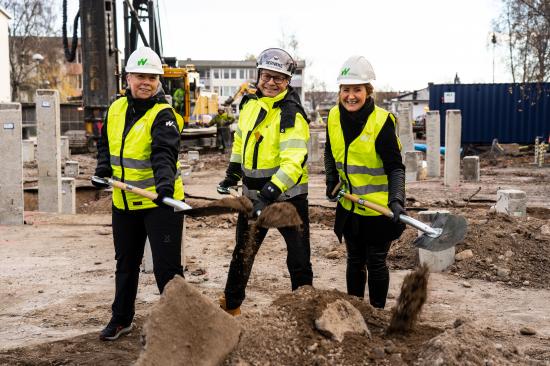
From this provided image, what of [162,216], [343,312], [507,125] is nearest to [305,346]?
[343,312]

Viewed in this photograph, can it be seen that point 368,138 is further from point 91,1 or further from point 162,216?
point 91,1

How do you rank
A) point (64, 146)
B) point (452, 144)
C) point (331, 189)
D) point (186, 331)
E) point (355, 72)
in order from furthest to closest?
point (64, 146) → point (452, 144) → point (331, 189) → point (355, 72) → point (186, 331)

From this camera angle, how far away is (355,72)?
4770 millimetres

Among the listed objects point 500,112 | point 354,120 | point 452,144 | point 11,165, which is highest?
point 500,112

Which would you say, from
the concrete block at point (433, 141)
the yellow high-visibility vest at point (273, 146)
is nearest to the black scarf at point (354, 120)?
the yellow high-visibility vest at point (273, 146)

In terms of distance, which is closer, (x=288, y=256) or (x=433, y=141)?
(x=288, y=256)

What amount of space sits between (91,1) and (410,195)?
9.23 m

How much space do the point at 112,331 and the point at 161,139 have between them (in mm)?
1382

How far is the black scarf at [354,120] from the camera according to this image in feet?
15.7

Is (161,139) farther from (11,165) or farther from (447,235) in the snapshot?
(11,165)

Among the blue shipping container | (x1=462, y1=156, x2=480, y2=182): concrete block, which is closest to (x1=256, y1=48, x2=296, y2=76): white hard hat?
(x1=462, y1=156, x2=480, y2=182): concrete block

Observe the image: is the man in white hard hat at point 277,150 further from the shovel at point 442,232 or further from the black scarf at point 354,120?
the shovel at point 442,232

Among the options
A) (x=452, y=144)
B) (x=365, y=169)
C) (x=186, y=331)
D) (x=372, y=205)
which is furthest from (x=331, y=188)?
(x=452, y=144)

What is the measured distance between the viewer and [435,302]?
20.2 ft
